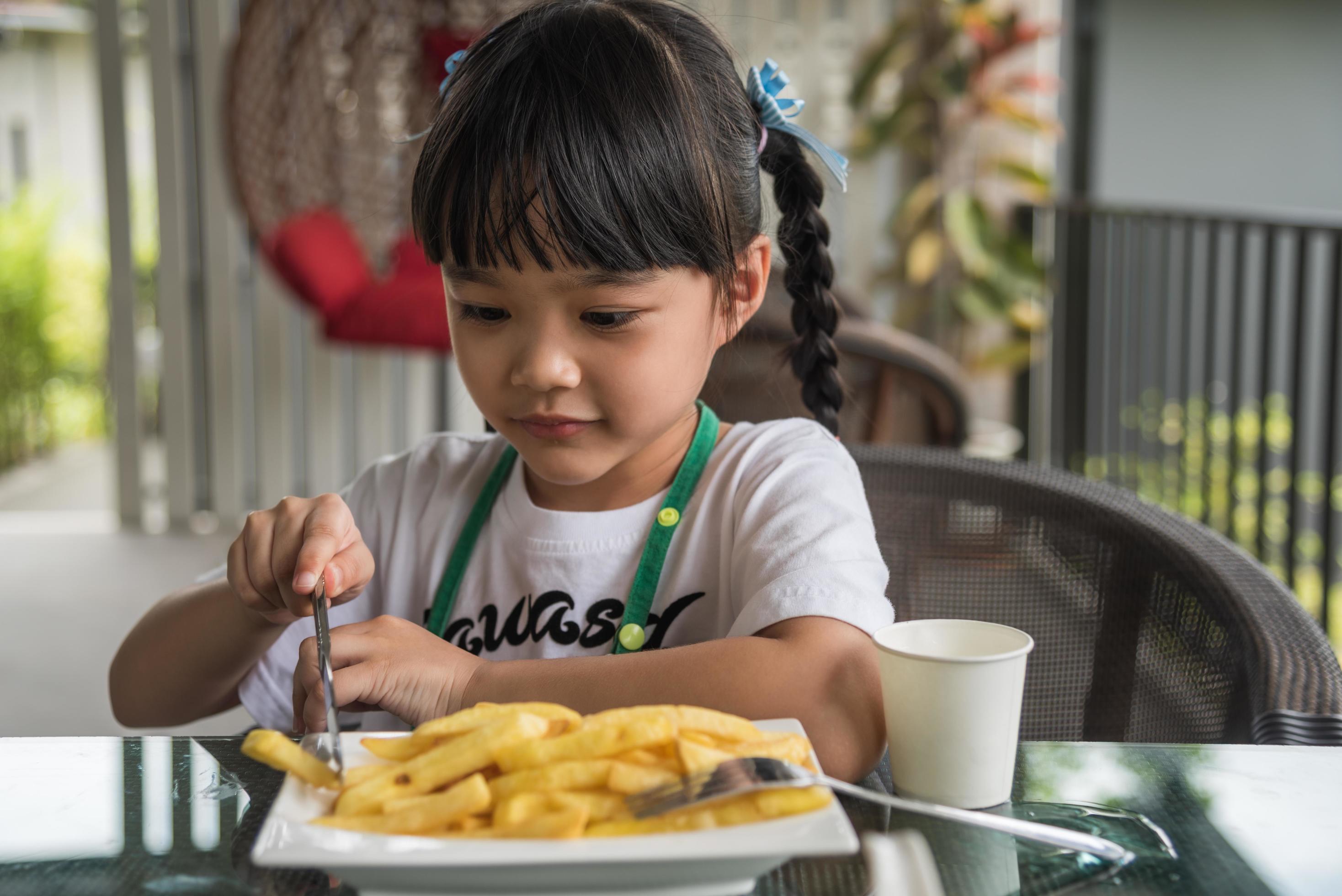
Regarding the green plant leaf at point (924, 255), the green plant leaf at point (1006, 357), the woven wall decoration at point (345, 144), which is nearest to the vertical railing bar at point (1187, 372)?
the green plant leaf at point (1006, 357)

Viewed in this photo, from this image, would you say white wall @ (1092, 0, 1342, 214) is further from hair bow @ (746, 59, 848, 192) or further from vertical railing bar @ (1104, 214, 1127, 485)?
hair bow @ (746, 59, 848, 192)

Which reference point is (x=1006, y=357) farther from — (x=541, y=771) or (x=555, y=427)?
(x=541, y=771)

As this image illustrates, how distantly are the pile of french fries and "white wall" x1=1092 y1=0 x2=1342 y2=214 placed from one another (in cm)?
467

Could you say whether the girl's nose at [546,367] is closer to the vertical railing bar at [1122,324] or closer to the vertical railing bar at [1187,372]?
the vertical railing bar at [1187,372]

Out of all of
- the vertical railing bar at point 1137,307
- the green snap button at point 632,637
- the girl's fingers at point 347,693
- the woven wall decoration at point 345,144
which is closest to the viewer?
the girl's fingers at point 347,693

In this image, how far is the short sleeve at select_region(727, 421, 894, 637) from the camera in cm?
88

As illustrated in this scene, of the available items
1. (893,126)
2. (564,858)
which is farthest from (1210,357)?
(564,858)

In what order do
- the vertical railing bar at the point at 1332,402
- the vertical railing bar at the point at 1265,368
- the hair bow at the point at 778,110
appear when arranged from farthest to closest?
the vertical railing bar at the point at 1265,368 → the vertical railing bar at the point at 1332,402 → the hair bow at the point at 778,110

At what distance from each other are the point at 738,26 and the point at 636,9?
331cm

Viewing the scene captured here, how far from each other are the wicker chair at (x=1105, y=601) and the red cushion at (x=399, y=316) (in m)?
1.73

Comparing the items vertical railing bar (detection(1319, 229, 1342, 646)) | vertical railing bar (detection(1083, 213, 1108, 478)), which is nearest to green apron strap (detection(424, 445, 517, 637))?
vertical railing bar (detection(1319, 229, 1342, 646))

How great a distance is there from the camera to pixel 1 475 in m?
5.38

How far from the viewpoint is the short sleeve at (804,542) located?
88 centimetres

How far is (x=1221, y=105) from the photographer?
5.04 meters
